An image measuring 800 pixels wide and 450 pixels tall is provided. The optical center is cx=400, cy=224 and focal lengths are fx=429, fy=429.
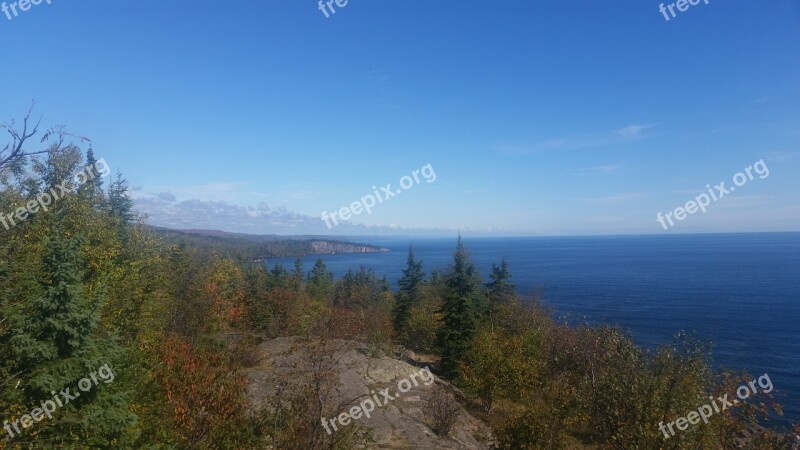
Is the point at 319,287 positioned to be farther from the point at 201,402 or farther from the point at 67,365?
the point at 201,402

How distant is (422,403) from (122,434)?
648 inches

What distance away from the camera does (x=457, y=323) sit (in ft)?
118

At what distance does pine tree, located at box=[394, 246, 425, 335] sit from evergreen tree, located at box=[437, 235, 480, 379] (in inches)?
686

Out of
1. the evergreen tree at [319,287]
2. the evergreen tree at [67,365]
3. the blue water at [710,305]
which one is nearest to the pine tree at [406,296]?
the evergreen tree at [319,287]

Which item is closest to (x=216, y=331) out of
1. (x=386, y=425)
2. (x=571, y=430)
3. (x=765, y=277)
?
(x=386, y=425)

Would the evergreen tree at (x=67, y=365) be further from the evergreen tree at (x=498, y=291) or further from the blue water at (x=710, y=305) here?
the evergreen tree at (x=498, y=291)

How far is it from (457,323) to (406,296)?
20.4 metres

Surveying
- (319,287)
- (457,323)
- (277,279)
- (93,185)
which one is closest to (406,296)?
(457,323)

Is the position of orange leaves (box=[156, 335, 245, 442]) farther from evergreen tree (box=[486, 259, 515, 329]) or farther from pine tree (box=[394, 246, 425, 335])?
pine tree (box=[394, 246, 425, 335])

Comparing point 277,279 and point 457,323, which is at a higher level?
point 277,279

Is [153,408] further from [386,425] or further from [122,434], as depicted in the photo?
[386,425]

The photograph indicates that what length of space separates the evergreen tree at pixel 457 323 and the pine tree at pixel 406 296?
17.4 meters

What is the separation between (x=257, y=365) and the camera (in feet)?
88.9

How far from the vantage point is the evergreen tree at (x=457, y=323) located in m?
35.3
